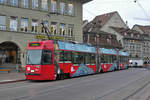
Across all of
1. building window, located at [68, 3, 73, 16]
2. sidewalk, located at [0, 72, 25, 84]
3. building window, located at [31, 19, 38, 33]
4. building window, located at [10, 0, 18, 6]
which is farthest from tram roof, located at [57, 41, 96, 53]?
building window, located at [10, 0, 18, 6]

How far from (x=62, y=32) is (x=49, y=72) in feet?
57.0

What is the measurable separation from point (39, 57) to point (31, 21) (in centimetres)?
1439

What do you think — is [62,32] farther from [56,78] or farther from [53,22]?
[56,78]

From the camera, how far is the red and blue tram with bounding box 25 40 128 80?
59.2 ft

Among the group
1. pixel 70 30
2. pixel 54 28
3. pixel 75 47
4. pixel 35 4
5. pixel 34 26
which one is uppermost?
pixel 35 4

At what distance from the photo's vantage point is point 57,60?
19156 mm

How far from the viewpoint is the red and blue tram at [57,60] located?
1805 centimetres

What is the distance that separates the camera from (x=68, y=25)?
1406 inches

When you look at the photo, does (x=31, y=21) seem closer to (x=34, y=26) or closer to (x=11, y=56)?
(x=34, y=26)

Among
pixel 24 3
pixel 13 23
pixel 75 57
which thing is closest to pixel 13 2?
pixel 24 3

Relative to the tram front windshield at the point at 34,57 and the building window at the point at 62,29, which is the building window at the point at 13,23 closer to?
the building window at the point at 62,29

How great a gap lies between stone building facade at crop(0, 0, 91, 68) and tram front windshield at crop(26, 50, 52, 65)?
32.1 ft

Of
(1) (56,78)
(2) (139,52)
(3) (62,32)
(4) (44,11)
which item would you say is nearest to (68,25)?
(3) (62,32)

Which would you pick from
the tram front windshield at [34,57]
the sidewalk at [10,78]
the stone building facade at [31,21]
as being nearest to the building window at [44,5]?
the stone building facade at [31,21]
